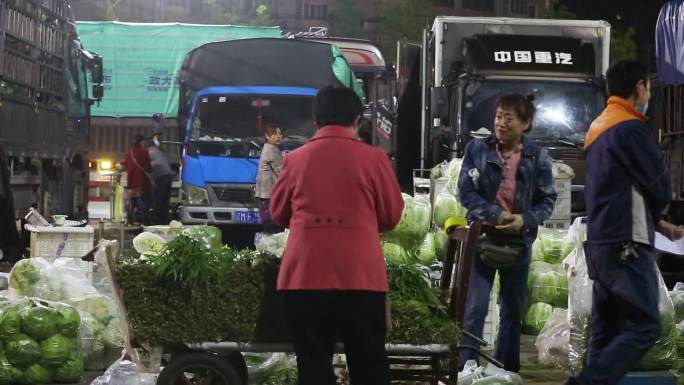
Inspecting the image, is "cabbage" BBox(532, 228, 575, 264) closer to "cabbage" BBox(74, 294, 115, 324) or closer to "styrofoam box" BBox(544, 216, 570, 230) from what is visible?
"styrofoam box" BBox(544, 216, 570, 230)

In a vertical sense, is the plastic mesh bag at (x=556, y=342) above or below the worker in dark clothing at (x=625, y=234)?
below

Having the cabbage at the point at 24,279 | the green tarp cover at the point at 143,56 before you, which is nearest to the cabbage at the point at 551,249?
the cabbage at the point at 24,279

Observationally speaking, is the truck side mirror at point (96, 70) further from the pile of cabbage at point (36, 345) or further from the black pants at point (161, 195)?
the pile of cabbage at point (36, 345)

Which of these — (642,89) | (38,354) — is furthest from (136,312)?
(642,89)

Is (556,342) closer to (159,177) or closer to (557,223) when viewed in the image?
(557,223)

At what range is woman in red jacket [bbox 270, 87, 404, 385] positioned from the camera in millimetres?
5566

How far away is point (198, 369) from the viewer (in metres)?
6.62

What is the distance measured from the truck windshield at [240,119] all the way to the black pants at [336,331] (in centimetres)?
1228

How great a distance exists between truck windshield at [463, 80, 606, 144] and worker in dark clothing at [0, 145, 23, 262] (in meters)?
5.73

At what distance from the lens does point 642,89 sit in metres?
6.54

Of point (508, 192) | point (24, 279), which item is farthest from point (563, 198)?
point (24, 279)

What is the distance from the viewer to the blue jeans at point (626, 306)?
6258 millimetres

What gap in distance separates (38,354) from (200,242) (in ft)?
6.78

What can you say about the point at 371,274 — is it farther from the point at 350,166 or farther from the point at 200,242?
the point at 200,242
